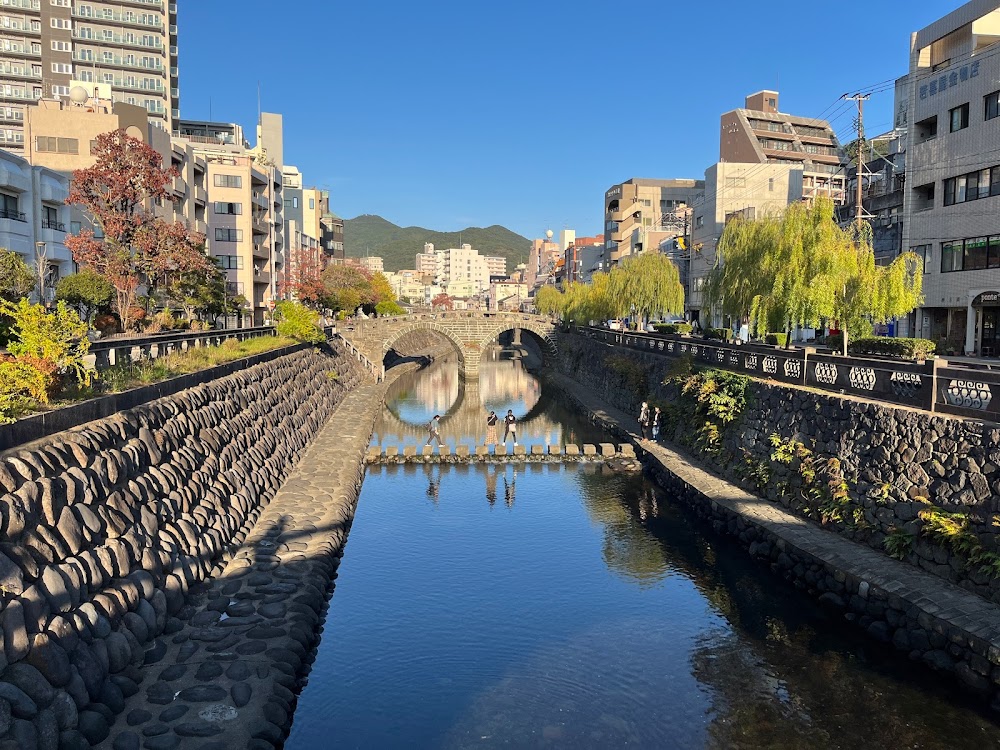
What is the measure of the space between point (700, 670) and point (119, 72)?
87454 millimetres

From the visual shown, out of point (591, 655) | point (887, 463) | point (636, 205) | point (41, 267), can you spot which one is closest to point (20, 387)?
point (591, 655)

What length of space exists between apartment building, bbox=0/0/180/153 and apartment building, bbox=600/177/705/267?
5985cm

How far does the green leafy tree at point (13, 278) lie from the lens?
25.8 metres

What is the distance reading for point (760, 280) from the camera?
110 feet

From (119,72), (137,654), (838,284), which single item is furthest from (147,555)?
(119,72)

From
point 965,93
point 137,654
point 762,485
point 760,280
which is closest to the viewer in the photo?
point 137,654

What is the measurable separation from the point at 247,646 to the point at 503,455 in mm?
21196

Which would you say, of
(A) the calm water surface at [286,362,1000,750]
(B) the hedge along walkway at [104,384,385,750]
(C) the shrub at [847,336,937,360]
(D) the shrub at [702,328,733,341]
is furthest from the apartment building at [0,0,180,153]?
(C) the shrub at [847,336,937,360]

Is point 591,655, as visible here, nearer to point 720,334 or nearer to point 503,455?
point 503,455

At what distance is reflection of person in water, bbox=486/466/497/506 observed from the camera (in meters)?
27.7

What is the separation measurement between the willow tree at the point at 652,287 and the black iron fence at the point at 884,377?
2470cm

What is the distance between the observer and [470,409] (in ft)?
178

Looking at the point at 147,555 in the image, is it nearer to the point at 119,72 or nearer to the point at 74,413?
the point at 74,413

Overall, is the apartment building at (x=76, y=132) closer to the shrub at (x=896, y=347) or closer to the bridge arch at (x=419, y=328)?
the bridge arch at (x=419, y=328)
